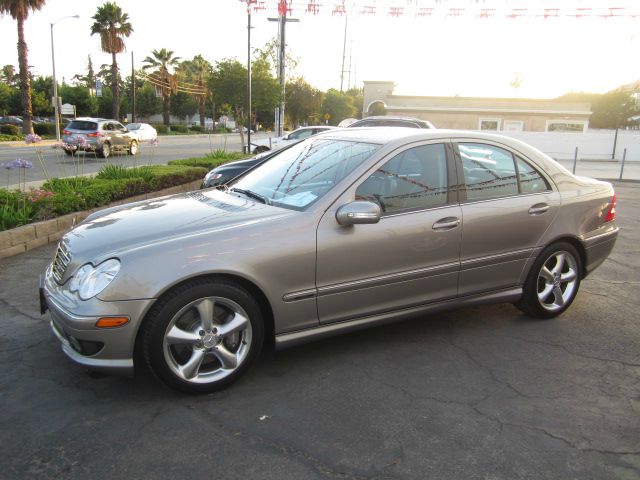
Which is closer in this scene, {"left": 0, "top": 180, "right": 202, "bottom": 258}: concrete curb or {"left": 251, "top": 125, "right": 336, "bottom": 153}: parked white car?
{"left": 0, "top": 180, "right": 202, "bottom": 258}: concrete curb

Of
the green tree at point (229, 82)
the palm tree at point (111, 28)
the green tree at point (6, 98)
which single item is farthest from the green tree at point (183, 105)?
the green tree at point (229, 82)

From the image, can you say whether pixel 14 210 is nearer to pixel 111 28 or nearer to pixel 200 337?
pixel 200 337

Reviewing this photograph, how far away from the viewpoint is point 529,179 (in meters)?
4.54

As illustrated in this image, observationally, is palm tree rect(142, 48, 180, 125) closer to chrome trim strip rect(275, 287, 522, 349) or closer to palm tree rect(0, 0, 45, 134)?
palm tree rect(0, 0, 45, 134)

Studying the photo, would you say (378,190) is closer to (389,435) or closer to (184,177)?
(389,435)

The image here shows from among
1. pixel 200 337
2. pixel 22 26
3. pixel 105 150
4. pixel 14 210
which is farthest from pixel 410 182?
pixel 22 26

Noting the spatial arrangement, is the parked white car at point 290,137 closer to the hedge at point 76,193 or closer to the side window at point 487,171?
the hedge at point 76,193

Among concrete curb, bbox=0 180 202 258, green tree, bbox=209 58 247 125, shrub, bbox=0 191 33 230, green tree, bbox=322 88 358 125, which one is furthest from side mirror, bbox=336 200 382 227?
green tree, bbox=322 88 358 125

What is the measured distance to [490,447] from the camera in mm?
2900

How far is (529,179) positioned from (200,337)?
9.59 ft

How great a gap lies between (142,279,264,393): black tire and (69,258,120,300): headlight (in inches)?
11.8

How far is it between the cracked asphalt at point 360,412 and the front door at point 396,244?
0.46m

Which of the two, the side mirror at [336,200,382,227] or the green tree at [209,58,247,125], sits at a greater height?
the green tree at [209,58,247,125]

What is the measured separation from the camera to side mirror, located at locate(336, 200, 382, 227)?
11.5 feet
